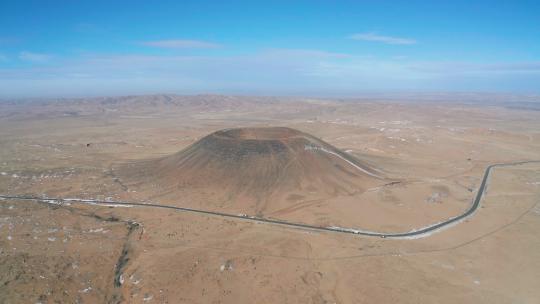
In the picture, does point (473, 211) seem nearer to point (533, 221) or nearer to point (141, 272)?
point (533, 221)

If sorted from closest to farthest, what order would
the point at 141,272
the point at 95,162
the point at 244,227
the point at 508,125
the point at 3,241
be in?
the point at 141,272 < the point at 3,241 < the point at 244,227 < the point at 95,162 < the point at 508,125

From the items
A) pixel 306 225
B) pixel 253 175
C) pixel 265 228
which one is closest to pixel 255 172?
pixel 253 175

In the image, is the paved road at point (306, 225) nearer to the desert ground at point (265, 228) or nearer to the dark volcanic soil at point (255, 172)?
the desert ground at point (265, 228)

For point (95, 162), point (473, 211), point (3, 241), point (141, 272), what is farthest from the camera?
point (95, 162)

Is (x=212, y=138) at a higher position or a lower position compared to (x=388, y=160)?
higher

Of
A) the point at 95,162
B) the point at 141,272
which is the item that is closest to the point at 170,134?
the point at 95,162

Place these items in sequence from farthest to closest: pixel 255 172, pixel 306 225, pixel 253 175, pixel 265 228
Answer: pixel 255 172 < pixel 253 175 < pixel 306 225 < pixel 265 228

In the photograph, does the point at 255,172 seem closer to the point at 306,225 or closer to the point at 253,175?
the point at 253,175
